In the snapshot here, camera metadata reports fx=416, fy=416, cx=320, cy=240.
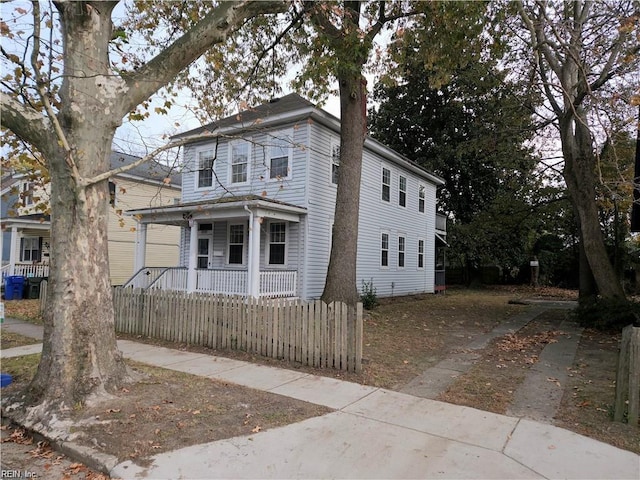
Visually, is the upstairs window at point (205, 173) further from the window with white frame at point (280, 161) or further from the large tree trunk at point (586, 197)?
the large tree trunk at point (586, 197)

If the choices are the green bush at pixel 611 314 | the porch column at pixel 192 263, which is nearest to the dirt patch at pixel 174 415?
the porch column at pixel 192 263

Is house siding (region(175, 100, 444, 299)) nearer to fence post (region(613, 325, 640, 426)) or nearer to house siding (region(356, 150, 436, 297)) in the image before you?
house siding (region(356, 150, 436, 297))

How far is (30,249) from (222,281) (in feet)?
48.1

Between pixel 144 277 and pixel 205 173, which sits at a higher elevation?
pixel 205 173

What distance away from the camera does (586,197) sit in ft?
40.5

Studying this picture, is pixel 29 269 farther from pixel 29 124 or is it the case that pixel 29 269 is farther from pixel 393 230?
pixel 29 124

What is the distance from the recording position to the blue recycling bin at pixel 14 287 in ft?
55.2

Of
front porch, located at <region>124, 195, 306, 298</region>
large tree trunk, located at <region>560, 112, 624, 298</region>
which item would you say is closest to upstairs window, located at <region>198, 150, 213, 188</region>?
front porch, located at <region>124, 195, 306, 298</region>

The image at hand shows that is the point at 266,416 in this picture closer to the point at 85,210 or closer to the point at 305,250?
the point at 85,210

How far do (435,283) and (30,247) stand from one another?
901 inches

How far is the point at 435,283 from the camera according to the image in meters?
25.9

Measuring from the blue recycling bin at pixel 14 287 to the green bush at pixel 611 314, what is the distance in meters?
20.6

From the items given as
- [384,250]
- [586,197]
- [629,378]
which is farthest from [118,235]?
[629,378]

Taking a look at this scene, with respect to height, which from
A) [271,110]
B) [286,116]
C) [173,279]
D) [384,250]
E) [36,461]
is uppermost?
[271,110]
